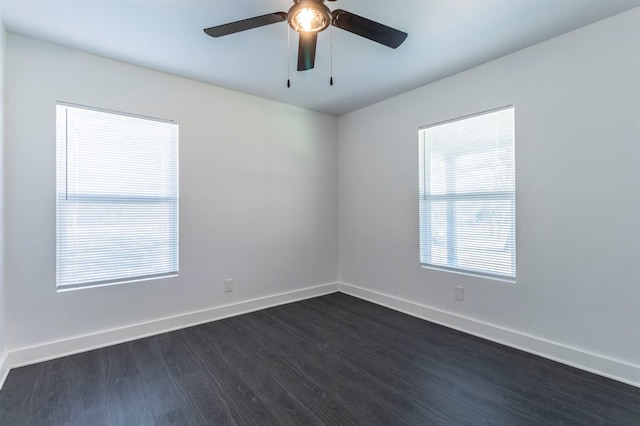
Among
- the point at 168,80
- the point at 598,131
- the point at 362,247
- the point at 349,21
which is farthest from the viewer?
the point at 362,247

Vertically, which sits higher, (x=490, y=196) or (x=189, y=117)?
(x=189, y=117)

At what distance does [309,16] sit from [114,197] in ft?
7.41

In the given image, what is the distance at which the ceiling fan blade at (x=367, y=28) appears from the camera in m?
1.64

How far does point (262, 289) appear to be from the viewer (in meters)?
3.57

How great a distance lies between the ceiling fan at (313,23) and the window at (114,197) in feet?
5.02

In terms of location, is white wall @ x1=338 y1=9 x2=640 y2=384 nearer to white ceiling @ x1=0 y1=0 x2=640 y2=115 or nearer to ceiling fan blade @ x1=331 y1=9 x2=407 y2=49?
white ceiling @ x1=0 y1=0 x2=640 y2=115

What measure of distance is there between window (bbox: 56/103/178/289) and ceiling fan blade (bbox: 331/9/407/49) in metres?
2.06

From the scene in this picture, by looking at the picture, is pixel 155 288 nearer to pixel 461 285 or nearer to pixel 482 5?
pixel 461 285

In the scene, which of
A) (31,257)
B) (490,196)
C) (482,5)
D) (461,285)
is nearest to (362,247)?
(461,285)

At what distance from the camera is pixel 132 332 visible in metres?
2.71

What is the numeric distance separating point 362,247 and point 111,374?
2.84m

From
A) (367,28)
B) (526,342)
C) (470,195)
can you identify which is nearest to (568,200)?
(470,195)

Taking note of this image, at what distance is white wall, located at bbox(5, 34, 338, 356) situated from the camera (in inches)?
90.3

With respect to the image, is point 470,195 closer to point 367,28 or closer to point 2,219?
point 367,28
